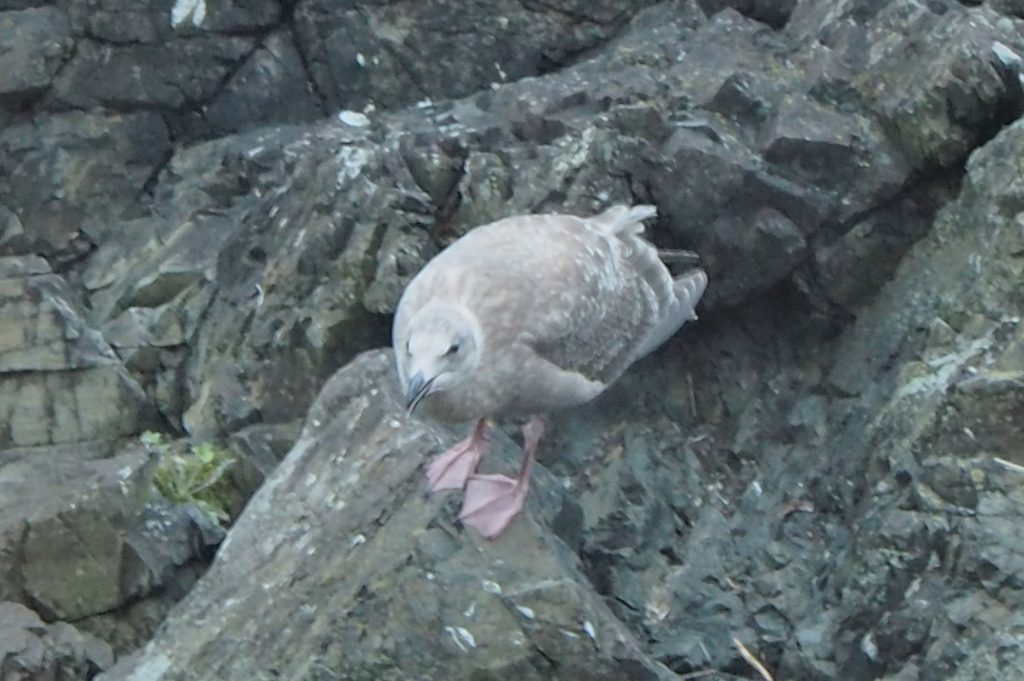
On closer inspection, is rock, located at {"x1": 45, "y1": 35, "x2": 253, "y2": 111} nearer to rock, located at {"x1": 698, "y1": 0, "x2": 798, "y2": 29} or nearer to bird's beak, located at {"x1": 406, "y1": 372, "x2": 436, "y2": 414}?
rock, located at {"x1": 698, "y1": 0, "x2": 798, "y2": 29}

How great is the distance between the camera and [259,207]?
710 cm

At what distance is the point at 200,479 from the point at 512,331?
7.80 feet

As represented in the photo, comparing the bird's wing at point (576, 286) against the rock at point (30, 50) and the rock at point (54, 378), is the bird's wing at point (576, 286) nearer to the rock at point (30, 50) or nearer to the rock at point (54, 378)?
the rock at point (54, 378)

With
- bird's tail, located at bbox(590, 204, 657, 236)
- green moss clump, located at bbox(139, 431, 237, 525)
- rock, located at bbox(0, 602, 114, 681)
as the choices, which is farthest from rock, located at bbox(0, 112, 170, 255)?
bird's tail, located at bbox(590, 204, 657, 236)

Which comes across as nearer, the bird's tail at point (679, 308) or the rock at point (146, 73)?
the bird's tail at point (679, 308)

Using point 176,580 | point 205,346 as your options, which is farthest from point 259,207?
point 176,580

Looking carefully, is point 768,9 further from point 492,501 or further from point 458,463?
point 492,501

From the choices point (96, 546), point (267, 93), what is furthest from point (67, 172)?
point (96, 546)

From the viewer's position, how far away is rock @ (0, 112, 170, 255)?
26.4 ft

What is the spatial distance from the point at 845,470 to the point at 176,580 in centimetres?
278

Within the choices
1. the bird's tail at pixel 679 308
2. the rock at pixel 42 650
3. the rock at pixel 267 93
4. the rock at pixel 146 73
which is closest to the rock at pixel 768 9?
the bird's tail at pixel 679 308

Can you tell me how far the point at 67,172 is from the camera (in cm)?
808

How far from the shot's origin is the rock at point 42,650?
17.3 ft

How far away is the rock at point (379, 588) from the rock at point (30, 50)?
151 inches
